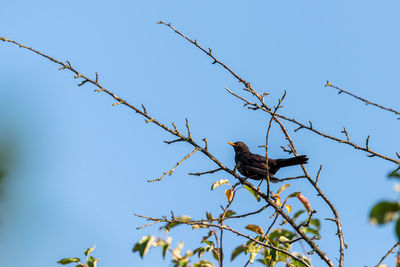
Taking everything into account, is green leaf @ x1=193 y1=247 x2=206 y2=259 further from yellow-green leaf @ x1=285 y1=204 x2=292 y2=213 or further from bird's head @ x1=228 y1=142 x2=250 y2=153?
bird's head @ x1=228 y1=142 x2=250 y2=153

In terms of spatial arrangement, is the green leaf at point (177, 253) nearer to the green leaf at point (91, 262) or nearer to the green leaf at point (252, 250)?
the green leaf at point (91, 262)

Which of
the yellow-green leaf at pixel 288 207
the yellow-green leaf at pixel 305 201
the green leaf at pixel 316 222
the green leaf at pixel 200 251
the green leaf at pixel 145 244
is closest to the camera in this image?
the green leaf at pixel 145 244

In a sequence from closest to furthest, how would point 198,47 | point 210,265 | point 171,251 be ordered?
point 171,251, point 210,265, point 198,47

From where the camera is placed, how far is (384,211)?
1.57 metres

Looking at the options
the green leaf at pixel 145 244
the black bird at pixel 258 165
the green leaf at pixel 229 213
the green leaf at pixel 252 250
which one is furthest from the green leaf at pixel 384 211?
the black bird at pixel 258 165

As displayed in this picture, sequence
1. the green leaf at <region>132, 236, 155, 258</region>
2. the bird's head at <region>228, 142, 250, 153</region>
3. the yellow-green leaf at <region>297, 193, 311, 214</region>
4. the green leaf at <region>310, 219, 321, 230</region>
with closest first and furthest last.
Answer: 1. the green leaf at <region>132, 236, 155, 258</region>
2. the green leaf at <region>310, 219, 321, 230</region>
3. the yellow-green leaf at <region>297, 193, 311, 214</region>
4. the bird's head at <region>228, 142, 250, 153</region>

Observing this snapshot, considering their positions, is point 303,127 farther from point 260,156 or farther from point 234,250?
point 260,156

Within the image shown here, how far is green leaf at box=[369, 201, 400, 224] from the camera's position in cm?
155

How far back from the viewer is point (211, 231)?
382 centimetres

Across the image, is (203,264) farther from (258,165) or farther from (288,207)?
(258,165)

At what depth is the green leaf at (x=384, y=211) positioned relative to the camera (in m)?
1.55

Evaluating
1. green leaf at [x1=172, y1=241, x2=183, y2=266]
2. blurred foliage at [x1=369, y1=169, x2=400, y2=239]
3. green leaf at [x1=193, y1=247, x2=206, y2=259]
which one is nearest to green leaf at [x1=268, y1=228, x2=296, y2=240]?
green leaf at [x1=193, y1=247, x2=206, y2=259]

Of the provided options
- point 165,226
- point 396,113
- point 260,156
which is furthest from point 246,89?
point 260,156

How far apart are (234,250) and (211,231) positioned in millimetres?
324
